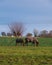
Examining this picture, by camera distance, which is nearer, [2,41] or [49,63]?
[49,63]

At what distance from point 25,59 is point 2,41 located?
26191mm

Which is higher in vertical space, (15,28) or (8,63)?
(15,28)

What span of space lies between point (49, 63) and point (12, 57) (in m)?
2.47

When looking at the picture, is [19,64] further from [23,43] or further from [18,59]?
[23,43]

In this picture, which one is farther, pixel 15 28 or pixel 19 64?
pixel 15 28

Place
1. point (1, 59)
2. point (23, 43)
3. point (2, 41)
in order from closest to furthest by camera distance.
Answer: point (1, 59)
point (23, 43)
point (2, 41)

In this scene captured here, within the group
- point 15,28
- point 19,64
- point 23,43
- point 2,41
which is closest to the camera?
point 19,64

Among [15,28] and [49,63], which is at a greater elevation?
[15,28]

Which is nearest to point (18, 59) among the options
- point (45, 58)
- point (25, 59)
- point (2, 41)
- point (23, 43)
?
point (25, 59)

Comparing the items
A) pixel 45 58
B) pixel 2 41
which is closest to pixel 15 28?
pixel 2 41

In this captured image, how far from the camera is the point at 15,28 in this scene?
10144cm

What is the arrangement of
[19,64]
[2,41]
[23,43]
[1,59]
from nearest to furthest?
[19,64], [1,59], [23,43], [2,41]

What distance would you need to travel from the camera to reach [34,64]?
16.6 meters

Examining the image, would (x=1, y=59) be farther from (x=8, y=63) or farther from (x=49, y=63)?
(x=49, y=63)
